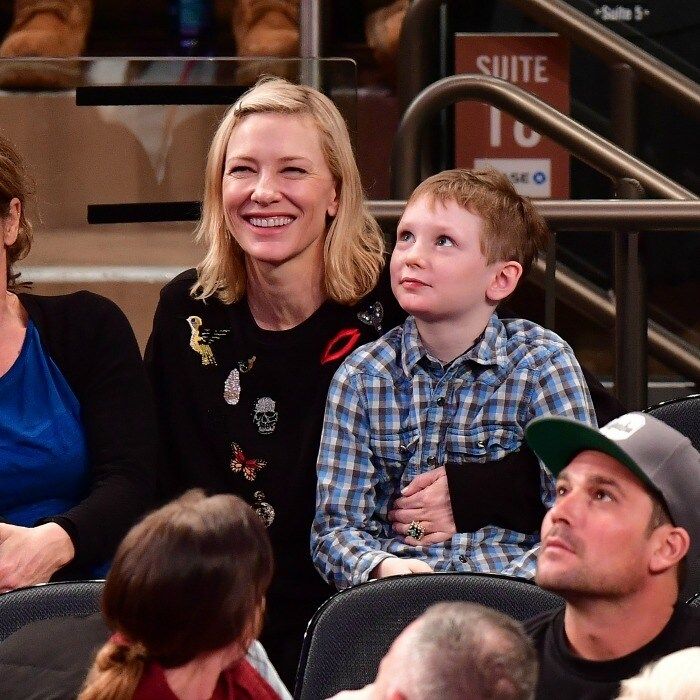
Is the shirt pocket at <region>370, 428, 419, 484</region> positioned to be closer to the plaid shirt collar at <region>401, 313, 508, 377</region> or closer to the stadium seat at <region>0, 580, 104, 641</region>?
the plaid shirt collar at <region>401, 313, 508, 377</region>

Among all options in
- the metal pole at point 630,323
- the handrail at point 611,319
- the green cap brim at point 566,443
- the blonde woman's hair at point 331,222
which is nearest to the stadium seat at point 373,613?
the green cap brim at point 566,443

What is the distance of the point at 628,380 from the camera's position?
3213 mm

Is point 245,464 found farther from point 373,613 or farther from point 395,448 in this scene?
point 373,613

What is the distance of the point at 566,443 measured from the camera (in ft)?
6.82

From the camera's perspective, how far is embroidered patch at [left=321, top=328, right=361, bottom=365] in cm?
273

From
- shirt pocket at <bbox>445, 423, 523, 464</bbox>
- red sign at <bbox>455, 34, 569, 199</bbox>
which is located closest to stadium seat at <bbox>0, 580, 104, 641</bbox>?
shirt pocket at <bbox>445, 423, 523, 464</bbox>

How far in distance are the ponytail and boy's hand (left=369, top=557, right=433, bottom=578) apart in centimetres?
72

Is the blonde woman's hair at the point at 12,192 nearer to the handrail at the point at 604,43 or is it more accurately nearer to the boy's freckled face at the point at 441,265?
the boy's freckled face at the point at 441,265

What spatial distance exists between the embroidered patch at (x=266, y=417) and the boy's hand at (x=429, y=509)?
1.07 ft

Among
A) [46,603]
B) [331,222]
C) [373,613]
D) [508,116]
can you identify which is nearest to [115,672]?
[46,603]

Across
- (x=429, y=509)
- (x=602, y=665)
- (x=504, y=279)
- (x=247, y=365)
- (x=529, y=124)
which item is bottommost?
(x=602, y=665)

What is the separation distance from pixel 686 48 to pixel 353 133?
2150mm

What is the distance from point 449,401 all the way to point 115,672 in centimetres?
101

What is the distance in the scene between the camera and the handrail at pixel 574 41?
4012mm
